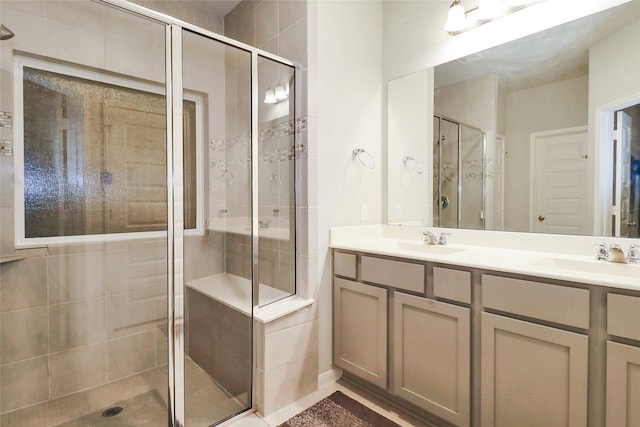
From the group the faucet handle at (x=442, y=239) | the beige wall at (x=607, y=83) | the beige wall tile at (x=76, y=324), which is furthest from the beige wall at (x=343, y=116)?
the beige wall tile at (x=76, y=324)

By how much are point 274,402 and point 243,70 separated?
1938 mm

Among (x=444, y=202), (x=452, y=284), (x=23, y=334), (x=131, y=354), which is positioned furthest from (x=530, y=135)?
(x=23, y=334)

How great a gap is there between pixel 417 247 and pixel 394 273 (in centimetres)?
40

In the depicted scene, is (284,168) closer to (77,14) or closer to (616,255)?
(77,14)

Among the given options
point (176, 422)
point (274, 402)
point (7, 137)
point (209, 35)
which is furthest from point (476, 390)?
point (7, 137)

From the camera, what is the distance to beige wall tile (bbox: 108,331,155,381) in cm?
179

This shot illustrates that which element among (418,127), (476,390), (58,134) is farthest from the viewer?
(418,127)

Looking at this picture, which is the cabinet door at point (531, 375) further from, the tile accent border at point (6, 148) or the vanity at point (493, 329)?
the tile accent border at point (6, 148)

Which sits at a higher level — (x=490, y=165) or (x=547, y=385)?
(x=490, y=165)

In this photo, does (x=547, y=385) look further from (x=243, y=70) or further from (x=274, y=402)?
(x=243, y=70)

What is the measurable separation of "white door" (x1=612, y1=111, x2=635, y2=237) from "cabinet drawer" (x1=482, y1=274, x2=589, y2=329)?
0.60 m

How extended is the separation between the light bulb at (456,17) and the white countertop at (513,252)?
1252 mm

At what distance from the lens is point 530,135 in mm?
1742

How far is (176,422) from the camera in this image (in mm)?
1583
